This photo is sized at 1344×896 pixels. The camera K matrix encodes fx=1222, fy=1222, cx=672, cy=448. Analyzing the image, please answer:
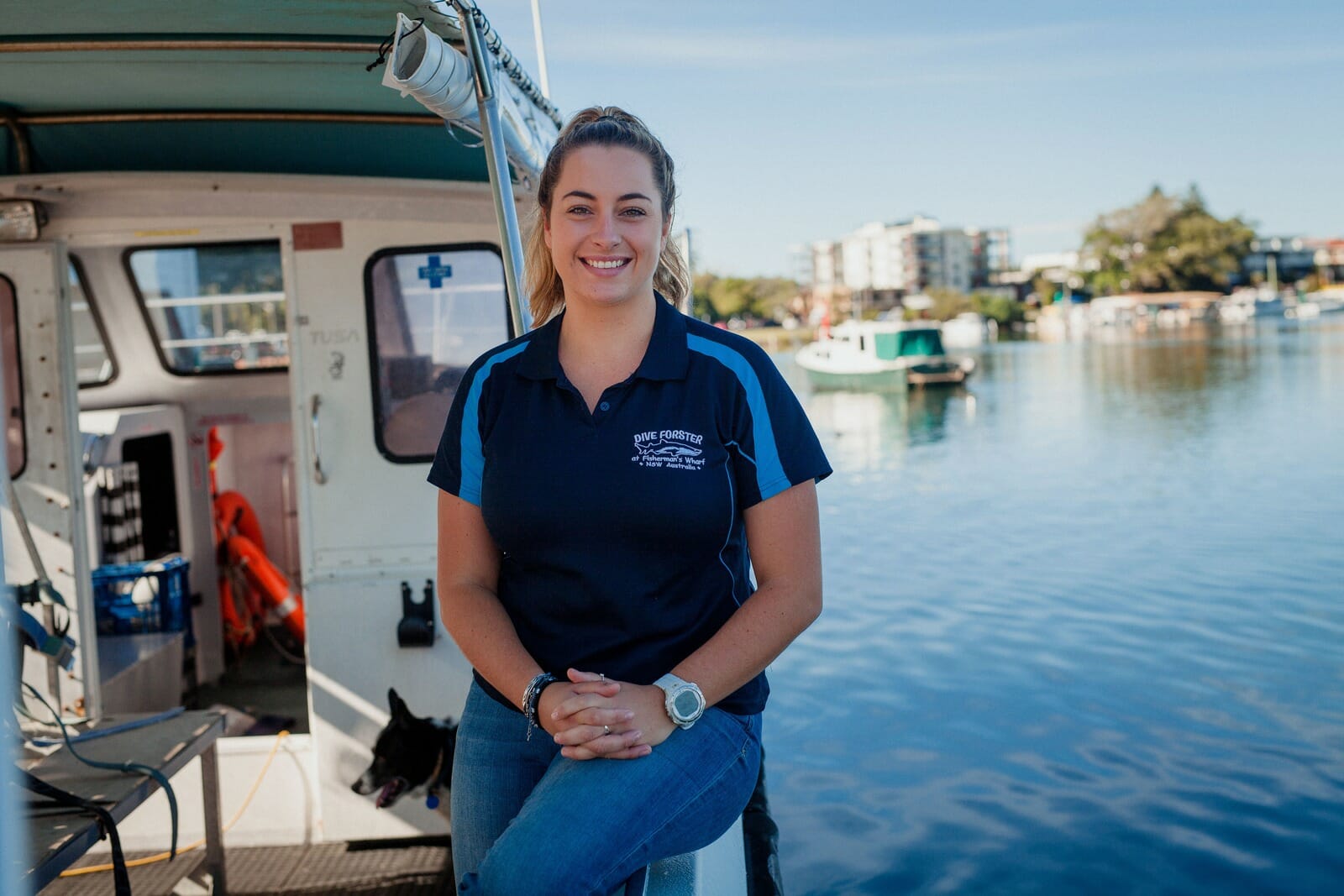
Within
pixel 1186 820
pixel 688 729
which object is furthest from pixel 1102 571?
pixel 688 729

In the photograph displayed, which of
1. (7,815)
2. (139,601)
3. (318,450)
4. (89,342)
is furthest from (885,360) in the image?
(7,815)

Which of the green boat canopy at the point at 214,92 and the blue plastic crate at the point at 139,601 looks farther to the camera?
the blue plastic crate at the point at 139,601

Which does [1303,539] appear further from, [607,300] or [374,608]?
[607,300]

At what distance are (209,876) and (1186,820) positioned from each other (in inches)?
244

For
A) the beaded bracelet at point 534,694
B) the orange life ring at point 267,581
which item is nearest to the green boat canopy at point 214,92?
the beaded bracelet at point 534,694

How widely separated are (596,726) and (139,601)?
473 cm

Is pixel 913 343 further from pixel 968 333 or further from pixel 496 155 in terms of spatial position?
pixel 968 333

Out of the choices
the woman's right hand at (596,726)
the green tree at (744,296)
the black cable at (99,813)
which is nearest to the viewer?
the woman's right hand at (596,726)

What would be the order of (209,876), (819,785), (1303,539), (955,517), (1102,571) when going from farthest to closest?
(955,517) < (1303,539) < (1102,571) < (819,785) < (209,876)

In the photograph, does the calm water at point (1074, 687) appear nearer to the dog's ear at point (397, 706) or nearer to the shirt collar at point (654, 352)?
the dog's ear at point (397, 706)

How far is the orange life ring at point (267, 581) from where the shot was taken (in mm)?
7082

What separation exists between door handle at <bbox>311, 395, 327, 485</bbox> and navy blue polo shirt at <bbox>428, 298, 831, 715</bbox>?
266 cm

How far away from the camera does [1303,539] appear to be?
1555cm

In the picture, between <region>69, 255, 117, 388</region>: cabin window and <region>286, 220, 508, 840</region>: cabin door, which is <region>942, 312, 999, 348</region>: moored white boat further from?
<region>286, 220, 508, 840</region>: cabin door
